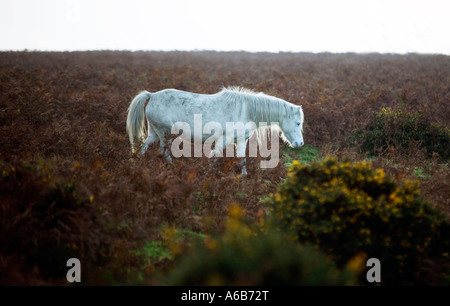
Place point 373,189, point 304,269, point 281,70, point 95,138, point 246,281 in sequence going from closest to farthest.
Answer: point 246,281, point 304,269, point 373,189, point 95,138, point 281,70

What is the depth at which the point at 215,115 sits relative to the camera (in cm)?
775

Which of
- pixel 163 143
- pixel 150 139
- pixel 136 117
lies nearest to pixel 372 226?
pixel 163 143

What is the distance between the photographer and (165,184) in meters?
5.30

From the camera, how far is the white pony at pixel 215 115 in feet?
25.5

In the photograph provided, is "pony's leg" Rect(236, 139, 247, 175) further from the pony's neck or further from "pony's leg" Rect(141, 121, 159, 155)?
"pony's leg" Rect(141, 121, 159, 155)

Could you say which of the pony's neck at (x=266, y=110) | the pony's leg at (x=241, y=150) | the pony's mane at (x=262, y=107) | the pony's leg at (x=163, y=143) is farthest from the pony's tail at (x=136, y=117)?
the pony's neck at (x=266, y=110)

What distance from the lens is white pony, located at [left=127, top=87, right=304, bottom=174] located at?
25.5 ft

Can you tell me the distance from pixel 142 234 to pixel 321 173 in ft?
7.77

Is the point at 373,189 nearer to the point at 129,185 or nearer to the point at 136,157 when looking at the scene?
the point at 129,185

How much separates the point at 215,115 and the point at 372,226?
4.79 meters

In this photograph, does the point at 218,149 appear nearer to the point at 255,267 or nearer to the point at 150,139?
the point at 150,139

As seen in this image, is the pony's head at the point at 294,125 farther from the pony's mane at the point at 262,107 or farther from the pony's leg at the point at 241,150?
the pony's leg at the point at 241,150
